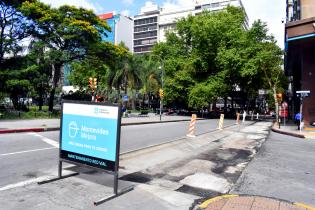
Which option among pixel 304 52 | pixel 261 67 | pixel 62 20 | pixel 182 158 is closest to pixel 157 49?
pixel 261 67

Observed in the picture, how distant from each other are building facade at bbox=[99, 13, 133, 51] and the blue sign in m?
129

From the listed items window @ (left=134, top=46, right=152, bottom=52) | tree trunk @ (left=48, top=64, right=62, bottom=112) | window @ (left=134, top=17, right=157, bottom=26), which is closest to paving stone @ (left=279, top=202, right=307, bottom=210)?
tree trunk @ (left=48, top=64, right=62, bottom=112)

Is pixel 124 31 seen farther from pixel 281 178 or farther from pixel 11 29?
pixel 281 178

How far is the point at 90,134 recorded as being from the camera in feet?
21.2

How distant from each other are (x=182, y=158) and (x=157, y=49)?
51264mm

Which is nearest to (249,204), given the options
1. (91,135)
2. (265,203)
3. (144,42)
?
(265,203)

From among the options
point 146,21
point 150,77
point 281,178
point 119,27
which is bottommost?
point 281,178

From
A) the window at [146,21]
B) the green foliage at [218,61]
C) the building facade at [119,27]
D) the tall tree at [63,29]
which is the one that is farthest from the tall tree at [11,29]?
the window at [146,21]

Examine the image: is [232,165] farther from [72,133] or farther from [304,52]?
[304,52]

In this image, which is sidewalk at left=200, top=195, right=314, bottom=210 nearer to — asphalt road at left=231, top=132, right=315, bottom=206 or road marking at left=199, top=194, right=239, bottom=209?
road marking at left=199, top=194, right=239, bottom=209

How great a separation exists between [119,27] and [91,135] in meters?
140

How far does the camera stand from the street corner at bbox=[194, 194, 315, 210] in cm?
555

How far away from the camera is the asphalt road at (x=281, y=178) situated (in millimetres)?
6656

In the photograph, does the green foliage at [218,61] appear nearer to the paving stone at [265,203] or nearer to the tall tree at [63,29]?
the tall tree at [63,29]
